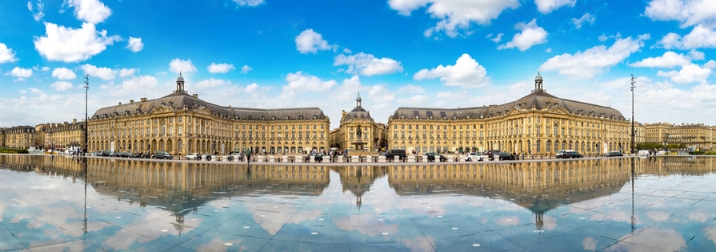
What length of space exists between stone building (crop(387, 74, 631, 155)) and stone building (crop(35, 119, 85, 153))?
107m

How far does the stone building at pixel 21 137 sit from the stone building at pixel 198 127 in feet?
245

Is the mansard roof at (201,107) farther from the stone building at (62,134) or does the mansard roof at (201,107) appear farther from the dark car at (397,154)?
the dark car at (397,154)

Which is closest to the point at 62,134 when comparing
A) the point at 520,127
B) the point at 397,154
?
the point at 397,154

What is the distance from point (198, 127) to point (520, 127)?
241ft

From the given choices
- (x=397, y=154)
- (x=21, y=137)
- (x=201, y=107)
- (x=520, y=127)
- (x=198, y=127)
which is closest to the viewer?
(x=397, y=154)

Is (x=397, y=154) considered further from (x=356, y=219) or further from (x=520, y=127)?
(x=520, y=127)

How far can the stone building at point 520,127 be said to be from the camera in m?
90.1

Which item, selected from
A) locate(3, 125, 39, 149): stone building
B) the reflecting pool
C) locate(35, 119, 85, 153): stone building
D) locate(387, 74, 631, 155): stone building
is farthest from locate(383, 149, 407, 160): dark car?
locate(3, 125, 39, 149): stone building

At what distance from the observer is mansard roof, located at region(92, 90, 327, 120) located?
93125 millimetres

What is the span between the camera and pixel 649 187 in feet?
64.5

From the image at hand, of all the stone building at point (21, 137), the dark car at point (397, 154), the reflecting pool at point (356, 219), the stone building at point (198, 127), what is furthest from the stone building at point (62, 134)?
the reflecting pool at point (356, 219)

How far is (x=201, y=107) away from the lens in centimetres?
9356

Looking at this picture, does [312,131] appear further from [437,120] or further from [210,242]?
[210,242]

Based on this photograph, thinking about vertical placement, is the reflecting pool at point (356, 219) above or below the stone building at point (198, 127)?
below
